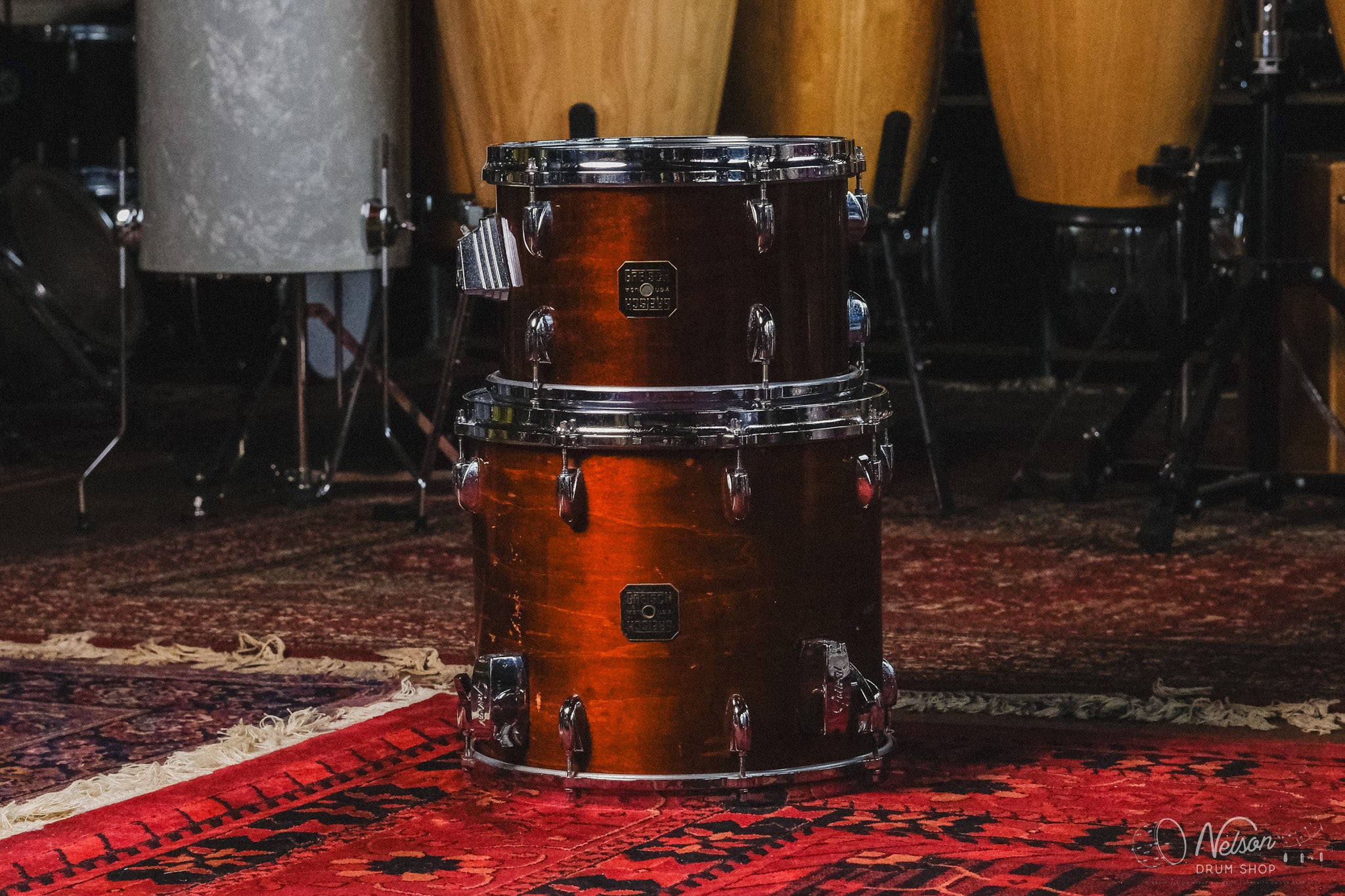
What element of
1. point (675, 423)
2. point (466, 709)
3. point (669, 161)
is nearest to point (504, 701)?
point (466, 709)

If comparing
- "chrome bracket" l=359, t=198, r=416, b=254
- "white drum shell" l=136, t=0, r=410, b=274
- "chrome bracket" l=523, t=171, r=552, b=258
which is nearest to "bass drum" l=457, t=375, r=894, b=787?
"chrome bracket" l=523, t=171, r=552, b=258

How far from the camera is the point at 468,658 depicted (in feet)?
8.43

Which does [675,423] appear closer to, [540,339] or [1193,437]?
[540,339]

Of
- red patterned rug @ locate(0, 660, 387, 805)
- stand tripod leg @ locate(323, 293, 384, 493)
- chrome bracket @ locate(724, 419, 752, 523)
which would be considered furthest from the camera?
stand tripod leg @ locate(323, 293, 384, 493)

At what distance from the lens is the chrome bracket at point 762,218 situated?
1.91 metres

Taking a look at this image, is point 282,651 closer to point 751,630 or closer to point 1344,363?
point 751,630

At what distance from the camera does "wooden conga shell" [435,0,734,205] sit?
3195mm

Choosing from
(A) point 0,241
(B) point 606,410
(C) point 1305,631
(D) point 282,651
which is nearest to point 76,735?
(D) point 282,651

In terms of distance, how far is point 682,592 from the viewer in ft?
6.23

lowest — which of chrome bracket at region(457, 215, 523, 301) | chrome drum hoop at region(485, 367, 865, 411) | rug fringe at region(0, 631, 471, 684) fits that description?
rug fringe at region(0, 631, 471, 684)

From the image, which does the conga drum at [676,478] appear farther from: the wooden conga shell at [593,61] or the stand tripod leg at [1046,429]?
the stand tripod leg at [1046,429]

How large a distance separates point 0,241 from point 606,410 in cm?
314

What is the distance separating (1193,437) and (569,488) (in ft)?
5.63

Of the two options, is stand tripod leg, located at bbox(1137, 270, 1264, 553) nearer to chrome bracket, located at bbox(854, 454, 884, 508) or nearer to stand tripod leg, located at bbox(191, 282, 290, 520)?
chrome bracket, located at bbox(854, 454, 884, 508)
